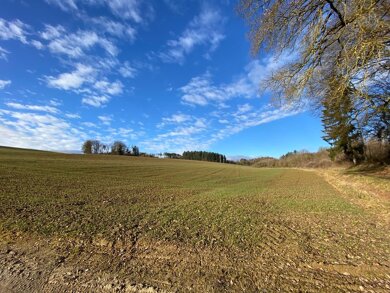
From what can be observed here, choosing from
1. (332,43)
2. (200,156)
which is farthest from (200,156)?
(332,43)

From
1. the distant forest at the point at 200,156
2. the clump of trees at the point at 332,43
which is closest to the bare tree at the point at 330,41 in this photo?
the clump of trees at the point at 332,43

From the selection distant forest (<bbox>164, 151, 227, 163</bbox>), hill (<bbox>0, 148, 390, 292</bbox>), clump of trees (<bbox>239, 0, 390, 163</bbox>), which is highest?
distant forest (<bbox>164, 151, 227, 163</bbox>)

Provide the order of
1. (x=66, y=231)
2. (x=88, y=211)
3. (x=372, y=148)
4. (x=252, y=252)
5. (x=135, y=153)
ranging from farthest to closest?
(x=135, y=153), (x=372, y=148), (x=88, y=211), (x=66, y=231), (x=252, y=252)

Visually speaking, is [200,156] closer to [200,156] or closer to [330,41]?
[200,156]

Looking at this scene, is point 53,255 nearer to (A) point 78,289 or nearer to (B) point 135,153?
(A) point 78,289

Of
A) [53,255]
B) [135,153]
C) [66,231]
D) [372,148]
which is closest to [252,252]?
[53,255]

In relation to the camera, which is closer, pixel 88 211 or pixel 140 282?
pixel 140 282

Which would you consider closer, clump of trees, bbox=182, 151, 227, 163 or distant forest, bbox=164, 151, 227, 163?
distant forest, bbox=164, 151, 227, 163

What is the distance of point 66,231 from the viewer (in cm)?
653

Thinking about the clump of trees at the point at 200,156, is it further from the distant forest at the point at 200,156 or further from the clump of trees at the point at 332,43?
the clump of trees at the point at 332,43

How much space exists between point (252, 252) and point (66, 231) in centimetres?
486

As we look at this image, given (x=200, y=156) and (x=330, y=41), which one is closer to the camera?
(x=330, y=41)

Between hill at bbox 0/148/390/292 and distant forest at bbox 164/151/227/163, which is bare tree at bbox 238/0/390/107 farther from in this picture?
distant forest at bbox 164/151/227/163

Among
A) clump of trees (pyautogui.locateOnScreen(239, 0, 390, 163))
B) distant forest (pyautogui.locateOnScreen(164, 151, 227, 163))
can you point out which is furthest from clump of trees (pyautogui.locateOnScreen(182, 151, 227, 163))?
clump of trees (pyautogui.locateOnScreen(239, 0, 390, 163))
